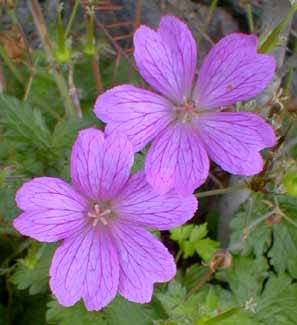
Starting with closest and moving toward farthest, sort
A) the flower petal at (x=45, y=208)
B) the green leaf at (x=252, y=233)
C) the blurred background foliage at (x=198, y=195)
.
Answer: the flower petal at (x=45, y=208) → the blurred background foliage at (x=198, y=195) → the green leaf at (x=252, y=233)

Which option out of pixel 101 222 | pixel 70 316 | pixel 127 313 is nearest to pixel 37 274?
pixel 70 316

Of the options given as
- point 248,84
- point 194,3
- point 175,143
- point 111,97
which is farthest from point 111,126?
point 194,3

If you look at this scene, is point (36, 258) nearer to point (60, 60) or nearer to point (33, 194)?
point (33, 194)

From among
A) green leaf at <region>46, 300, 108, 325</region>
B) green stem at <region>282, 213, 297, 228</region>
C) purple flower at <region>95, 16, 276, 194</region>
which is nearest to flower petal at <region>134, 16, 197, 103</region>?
purple flower at <region>95, 16, 276, 194</region>

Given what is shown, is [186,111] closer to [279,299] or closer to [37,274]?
[37,274]

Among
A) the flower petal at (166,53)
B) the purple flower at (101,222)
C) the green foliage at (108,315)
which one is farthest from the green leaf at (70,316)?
the flower petal at (166,53)

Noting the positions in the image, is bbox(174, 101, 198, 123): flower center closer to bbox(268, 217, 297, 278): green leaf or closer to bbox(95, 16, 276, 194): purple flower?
bbox(95, 16, 276, 194): purple flower

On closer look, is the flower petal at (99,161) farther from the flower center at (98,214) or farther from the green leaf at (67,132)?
the green leaf at (67,132)
